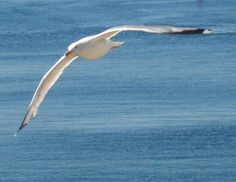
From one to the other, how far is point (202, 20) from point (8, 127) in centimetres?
1942

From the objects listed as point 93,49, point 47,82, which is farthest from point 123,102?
point 93,49

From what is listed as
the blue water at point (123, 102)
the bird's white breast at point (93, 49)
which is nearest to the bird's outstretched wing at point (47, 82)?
the bird's white breast at point (93, 49)

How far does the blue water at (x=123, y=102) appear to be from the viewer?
32375 millimetres

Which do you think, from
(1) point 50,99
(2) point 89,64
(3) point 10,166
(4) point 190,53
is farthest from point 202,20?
(3) point 10,166

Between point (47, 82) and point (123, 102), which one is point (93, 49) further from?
point (123, 102)

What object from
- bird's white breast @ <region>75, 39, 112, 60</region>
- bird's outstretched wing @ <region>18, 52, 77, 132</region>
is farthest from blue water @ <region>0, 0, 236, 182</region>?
bird's white breast @ <region>75, 39, 112, 60</region>

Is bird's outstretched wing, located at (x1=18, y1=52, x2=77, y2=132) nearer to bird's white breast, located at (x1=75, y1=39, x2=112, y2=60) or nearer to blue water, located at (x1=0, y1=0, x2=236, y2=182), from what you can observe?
bird's white breast, located at (x1=75, y1=39, x2=112, y2=60)

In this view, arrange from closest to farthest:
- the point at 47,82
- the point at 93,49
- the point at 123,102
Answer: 1. the point at 93,49
2. the point at 47,82
3. the point at 123,102

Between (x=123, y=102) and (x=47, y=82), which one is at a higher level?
(x=47, y=82)

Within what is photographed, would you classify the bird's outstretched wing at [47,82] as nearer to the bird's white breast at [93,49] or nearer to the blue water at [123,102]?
the bird's white breast at [93,49]

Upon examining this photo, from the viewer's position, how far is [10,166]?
32.8m

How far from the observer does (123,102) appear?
39219 mm

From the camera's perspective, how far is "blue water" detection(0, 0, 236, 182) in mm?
32375

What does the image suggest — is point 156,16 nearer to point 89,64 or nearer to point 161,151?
point 89,64
